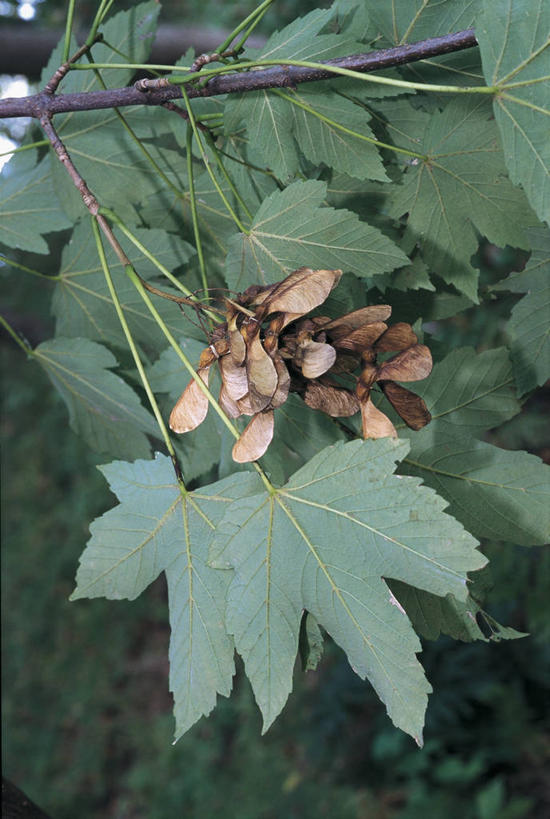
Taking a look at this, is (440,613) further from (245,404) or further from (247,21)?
(247,21)

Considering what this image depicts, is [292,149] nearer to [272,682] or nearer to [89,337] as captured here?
[89,337]

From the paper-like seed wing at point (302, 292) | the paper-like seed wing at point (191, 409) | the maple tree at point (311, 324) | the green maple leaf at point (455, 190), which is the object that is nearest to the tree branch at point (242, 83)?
the maple tree at point (311, 324)

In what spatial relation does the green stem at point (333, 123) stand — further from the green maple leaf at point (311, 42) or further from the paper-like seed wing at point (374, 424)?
the paper-like seed wing at point (374, 424)

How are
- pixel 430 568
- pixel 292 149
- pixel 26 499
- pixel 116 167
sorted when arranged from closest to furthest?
pixel 430 568
pixel 292 149
pixel 116 167
pixel 26 499

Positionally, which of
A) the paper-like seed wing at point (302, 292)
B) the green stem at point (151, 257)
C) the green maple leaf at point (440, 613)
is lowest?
the green maple leaf at point (440, 613)

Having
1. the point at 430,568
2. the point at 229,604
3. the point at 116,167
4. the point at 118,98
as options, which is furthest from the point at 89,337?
the point at 430,568

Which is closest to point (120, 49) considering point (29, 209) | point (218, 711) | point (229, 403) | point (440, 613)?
point (29, 209)
